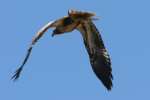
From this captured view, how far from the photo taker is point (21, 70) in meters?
33.2

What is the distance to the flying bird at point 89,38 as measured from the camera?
114 ft

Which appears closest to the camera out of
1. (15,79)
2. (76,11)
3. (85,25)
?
(15,79)

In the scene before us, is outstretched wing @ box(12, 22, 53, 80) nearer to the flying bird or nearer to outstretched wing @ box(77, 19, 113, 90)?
the flying bird

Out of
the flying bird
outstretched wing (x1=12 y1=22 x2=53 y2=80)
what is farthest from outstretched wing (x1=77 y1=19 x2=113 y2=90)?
outstretched wing (x1=12 y1=22 x2=53 y2=80)

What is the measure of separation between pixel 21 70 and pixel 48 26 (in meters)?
2.57

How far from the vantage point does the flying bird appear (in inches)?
1367

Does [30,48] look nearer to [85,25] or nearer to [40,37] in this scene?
[40,37]

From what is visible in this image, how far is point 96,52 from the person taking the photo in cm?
3928

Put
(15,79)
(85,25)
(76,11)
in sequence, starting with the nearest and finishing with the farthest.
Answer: (15,79) → (76,11) → (85,25)

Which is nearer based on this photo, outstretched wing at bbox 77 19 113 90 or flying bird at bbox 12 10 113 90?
flying bird at bbox 12 10 113 90

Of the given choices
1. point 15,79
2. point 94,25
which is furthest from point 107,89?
point 15,79

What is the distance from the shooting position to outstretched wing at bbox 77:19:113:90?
124 ft

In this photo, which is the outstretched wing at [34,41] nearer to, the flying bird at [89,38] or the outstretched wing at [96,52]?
the flying bird at [89,38]

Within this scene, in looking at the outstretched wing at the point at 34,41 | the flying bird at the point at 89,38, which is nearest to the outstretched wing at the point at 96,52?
the flying bird at the point at 89,38
